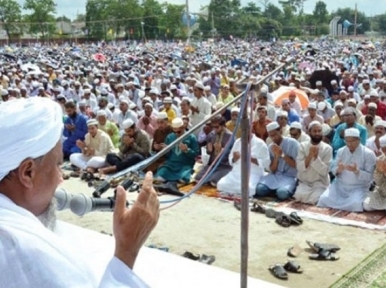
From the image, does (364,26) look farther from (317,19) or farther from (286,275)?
(286,275)

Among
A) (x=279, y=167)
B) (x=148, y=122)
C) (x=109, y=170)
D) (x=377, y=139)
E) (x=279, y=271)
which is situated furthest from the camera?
(x=148, y=122)

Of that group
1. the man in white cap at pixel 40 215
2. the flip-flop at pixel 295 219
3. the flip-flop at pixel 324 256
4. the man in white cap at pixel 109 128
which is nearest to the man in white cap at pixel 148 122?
the man in white cap at pixel 109 128

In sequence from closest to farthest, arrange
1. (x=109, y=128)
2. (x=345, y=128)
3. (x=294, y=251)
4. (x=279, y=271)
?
(x=279, y=271) → (x=294, y=251) → (x=345, y=128) → (x=109, y=128)

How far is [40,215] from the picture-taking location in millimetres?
1225

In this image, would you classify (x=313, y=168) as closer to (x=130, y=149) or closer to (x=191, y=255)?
(x=191, y=255)

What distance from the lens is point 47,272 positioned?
1.02 metres

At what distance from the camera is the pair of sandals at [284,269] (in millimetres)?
4035

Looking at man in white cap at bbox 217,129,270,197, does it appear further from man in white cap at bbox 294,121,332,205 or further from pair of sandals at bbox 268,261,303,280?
pair of sandals at bbox 268,261,303,280

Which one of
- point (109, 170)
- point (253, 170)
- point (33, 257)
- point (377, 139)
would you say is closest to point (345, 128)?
point (377, 139)

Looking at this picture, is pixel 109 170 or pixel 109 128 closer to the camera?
pixel 109 170

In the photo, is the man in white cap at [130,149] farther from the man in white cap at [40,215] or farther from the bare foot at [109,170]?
the man in white cap at [40,215]

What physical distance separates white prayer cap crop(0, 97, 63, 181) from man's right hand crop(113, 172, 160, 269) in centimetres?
21

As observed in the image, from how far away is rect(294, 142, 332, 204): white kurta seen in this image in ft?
19.1

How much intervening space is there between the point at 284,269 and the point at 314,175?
194 cm
